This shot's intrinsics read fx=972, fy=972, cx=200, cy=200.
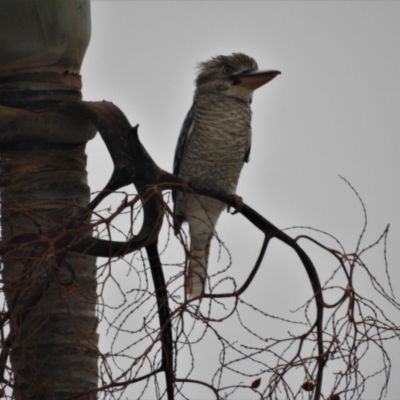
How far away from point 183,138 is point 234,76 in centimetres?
43

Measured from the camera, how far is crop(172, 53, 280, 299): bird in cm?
493

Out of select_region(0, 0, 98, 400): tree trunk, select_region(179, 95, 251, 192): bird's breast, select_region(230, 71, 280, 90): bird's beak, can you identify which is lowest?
select_region(0, 0, 98, 400): tree trunk

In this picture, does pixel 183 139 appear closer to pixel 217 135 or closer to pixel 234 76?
pixel 217 135

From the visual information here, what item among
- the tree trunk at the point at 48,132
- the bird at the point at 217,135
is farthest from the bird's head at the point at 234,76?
the tree trunk at the point at 48,132

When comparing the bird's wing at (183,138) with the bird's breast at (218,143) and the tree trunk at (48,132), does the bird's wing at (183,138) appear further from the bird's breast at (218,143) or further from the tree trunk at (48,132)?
the tree trunk at (48,132)

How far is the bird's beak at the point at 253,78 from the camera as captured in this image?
492cm

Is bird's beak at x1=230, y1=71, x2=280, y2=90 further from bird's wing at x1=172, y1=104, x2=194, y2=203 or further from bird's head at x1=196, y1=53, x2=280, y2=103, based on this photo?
bird's wing at x1=172, y1=104, x2=194, y2=203

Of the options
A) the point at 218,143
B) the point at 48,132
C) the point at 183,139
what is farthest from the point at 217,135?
the point at 48,132

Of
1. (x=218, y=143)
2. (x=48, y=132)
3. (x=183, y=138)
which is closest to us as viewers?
(x=48, y=132)

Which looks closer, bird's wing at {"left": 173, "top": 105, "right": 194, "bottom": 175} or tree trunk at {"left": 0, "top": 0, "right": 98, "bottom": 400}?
tree trunk at {"left": 0, "top": 0, "right": 98, "bottom": 400}

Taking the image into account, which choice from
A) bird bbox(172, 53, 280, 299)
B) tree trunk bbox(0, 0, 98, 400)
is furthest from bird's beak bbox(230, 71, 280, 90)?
tree trunk bbox(0, 0, 98, 400)

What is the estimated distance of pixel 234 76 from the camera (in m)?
5.09

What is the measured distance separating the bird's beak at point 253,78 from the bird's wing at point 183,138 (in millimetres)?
294

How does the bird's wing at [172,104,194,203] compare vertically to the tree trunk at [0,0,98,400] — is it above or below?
above
